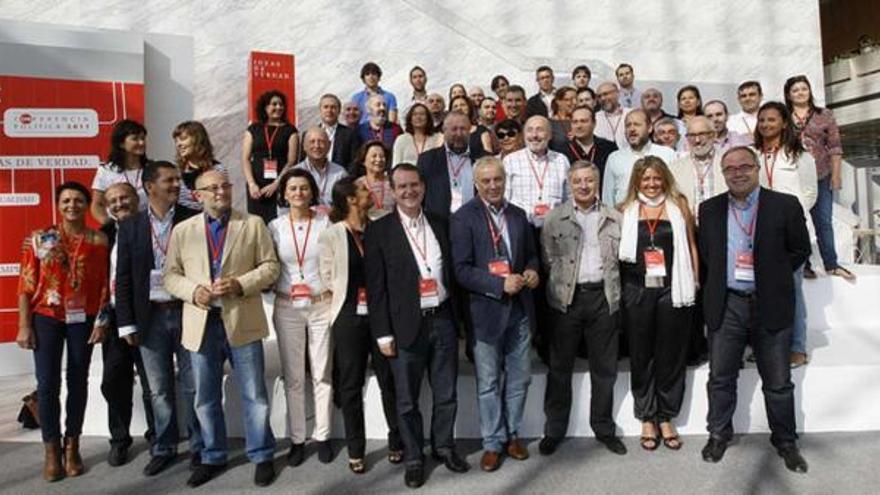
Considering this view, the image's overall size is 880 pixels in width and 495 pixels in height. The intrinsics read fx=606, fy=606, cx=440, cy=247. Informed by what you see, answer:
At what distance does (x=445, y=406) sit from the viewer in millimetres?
3090

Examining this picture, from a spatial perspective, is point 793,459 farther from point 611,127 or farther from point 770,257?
point 611,127

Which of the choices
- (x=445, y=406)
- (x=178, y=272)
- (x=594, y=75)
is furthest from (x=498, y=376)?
(x=594, y=75)

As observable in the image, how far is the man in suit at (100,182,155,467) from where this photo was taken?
10.6 ft

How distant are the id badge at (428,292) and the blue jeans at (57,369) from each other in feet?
5.78

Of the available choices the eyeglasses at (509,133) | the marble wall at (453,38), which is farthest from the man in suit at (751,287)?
the marble wall at (453,38)

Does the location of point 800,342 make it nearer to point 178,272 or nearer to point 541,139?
point 541,139

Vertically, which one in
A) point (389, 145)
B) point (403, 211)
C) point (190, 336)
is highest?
point (389, 145)

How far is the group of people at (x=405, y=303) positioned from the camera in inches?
118

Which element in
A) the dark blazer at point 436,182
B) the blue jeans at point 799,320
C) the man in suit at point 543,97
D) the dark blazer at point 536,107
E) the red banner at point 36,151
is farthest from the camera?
the man in suit at point 543,97

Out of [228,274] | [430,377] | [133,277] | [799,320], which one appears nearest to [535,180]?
[430,377]

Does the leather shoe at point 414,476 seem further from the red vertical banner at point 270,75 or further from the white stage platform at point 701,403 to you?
the red vertical banner at point 270,75

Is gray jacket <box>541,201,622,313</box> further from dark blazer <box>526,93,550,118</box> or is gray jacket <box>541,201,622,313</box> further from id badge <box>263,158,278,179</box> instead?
dark blazer <box>526,93,550,118</box>

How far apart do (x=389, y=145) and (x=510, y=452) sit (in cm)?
290

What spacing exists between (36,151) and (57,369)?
10.4 ft
